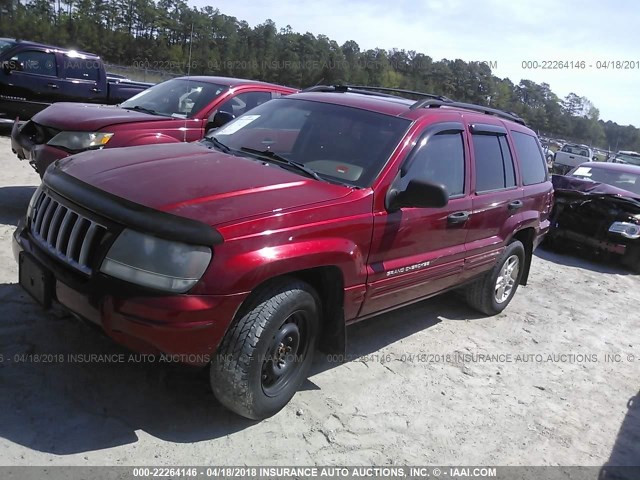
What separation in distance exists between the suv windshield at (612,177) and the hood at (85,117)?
295 inches

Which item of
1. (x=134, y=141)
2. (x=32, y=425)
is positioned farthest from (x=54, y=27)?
(x=32, y=425)

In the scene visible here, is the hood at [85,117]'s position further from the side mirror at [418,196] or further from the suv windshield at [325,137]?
the side mirror at [418,196]

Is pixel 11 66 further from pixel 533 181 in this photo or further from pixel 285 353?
pixel 285 353

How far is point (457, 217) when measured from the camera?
429 cm

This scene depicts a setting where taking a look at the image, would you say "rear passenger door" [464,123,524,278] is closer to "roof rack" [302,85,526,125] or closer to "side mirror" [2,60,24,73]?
"roof rack" [302,85,526,125]

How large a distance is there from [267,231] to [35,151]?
3796 millimetres

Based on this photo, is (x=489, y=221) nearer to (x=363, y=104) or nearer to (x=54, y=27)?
(x=363, y=104)

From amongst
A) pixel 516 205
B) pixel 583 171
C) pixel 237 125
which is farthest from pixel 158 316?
pixel 583 171

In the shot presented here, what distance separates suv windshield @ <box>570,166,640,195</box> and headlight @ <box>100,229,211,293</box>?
8665 mm

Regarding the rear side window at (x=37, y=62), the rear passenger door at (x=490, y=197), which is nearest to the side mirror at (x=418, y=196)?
the rear passenger door at (x=490, y=197)

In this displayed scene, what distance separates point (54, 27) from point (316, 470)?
58.4m

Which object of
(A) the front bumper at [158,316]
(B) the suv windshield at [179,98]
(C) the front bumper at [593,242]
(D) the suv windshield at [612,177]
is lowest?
(C) the front bumper at [593,242]

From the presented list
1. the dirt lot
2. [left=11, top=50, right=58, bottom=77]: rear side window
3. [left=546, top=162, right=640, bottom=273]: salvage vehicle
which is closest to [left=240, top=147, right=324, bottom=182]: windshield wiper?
the dirt lot

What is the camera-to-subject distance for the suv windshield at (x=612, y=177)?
30.6 feet
